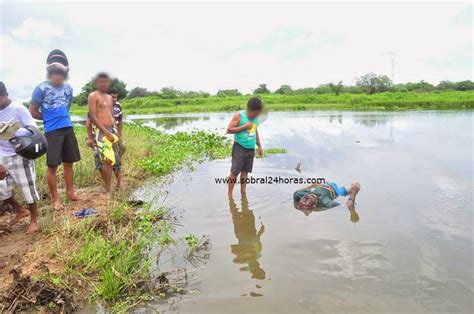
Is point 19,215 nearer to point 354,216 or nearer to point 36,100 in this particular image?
point 36,100

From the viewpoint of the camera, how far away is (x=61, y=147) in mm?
4871

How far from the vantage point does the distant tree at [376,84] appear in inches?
1987

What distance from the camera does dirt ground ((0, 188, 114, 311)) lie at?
2865mm

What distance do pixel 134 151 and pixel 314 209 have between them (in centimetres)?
542

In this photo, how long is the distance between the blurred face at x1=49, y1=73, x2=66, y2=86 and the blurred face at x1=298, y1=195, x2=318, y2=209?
348 cm

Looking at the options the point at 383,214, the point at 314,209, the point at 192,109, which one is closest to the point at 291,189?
the point at 314,209

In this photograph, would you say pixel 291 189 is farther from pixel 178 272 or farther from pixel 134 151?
pixel 134 151

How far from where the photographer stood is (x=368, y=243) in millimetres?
4133

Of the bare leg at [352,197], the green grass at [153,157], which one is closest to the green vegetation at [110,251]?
the green grass at [153,157]

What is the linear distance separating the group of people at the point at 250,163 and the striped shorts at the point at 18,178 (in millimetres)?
2606

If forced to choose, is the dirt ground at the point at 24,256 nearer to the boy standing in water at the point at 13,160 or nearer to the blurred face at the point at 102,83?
the boy standing in water at the point at 13,160

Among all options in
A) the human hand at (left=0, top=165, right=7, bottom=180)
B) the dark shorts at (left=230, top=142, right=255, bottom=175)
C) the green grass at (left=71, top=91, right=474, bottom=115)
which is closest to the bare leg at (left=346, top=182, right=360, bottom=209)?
the dark shorts at (left=230, top=142, right=255, bottom=175)

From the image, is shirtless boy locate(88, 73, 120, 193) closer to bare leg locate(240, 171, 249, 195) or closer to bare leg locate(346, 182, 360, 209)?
bare leg locate(240, 171, 249, 195)

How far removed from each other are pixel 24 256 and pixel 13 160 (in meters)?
1.03
